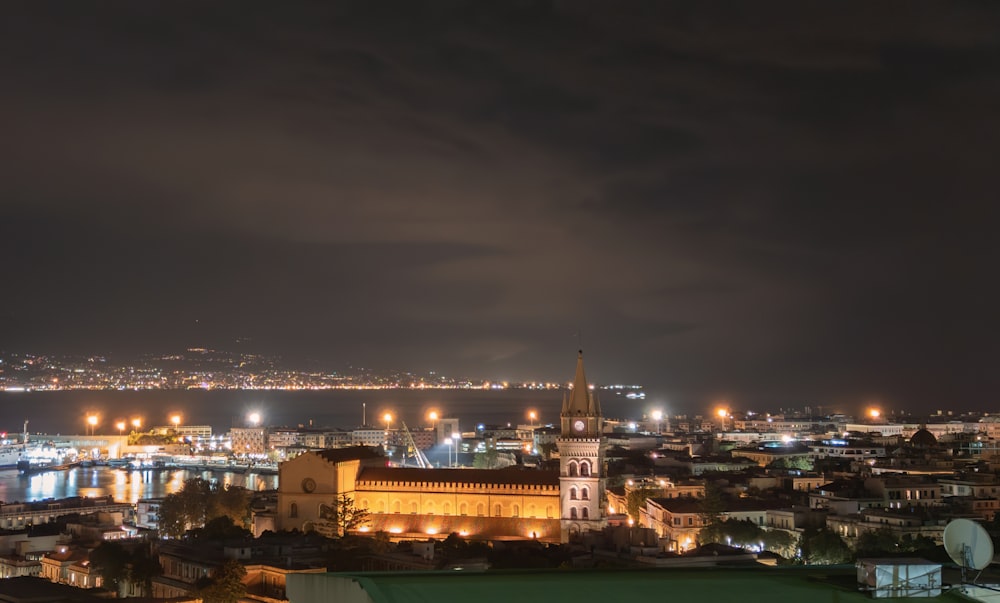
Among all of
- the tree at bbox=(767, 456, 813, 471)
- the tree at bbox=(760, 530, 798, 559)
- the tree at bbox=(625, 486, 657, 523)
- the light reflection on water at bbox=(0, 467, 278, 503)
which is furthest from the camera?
the light reflection on water at bbox=(0, 467, 278, 503)

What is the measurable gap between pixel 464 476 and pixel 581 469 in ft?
15.0

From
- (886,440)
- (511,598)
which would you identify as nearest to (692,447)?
(886,440)

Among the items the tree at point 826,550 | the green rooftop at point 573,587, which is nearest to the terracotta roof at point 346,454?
the tree at point 826,550

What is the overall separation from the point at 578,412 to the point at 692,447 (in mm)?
46532

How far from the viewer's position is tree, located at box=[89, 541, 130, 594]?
111 ft

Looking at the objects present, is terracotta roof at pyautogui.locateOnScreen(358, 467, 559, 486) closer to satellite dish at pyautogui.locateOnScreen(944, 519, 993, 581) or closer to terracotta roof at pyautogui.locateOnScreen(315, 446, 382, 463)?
terracotta roof at pyautogui.locateOnScreen(315, 446, 382, 463)

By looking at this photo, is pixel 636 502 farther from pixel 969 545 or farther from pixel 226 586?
pixel 969 545

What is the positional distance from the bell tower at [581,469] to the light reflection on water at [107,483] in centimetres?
4071

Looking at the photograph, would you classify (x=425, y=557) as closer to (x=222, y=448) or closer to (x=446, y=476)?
(x=446, y=476)

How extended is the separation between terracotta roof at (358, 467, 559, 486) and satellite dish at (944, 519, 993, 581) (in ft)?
106

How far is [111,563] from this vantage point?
34125mm

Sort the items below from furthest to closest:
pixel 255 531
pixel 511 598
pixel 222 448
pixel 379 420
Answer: pixel 379 420, pixel 222 448, pixel 255 531, pixel 511 598

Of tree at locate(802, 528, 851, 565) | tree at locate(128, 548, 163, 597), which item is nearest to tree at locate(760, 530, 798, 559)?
tree at locate(802, 528, 851, 565)

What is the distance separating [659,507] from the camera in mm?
43156
